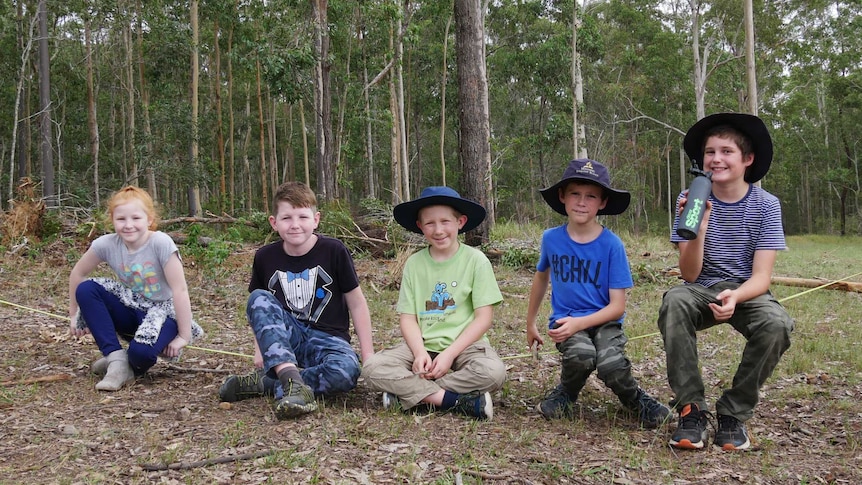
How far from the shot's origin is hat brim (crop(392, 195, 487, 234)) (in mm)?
3367

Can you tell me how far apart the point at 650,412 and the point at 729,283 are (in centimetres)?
72

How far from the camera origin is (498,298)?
134 inches

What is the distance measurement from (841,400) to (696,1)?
25.9m

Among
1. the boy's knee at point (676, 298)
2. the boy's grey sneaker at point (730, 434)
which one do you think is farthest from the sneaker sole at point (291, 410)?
the boy's grey sneaker at point (730, 434)

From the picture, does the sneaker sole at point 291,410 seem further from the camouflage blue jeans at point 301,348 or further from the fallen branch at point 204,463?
the fallen branch at point 204,463

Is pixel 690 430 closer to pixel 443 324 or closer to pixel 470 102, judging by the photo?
pixel 443 324

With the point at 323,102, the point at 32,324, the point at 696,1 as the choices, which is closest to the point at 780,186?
the point at 696,1

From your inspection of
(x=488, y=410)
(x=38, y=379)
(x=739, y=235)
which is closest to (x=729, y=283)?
(x=739, y=235)

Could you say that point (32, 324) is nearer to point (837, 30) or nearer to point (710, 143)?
point (710, 143)

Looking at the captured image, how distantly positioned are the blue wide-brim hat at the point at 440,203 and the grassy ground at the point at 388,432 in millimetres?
986

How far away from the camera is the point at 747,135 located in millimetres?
3162

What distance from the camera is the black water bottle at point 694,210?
9.11 ft

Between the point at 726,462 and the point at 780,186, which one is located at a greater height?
the point at 780,186

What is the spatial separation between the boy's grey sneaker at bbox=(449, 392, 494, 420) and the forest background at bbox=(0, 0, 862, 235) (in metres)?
12.5
